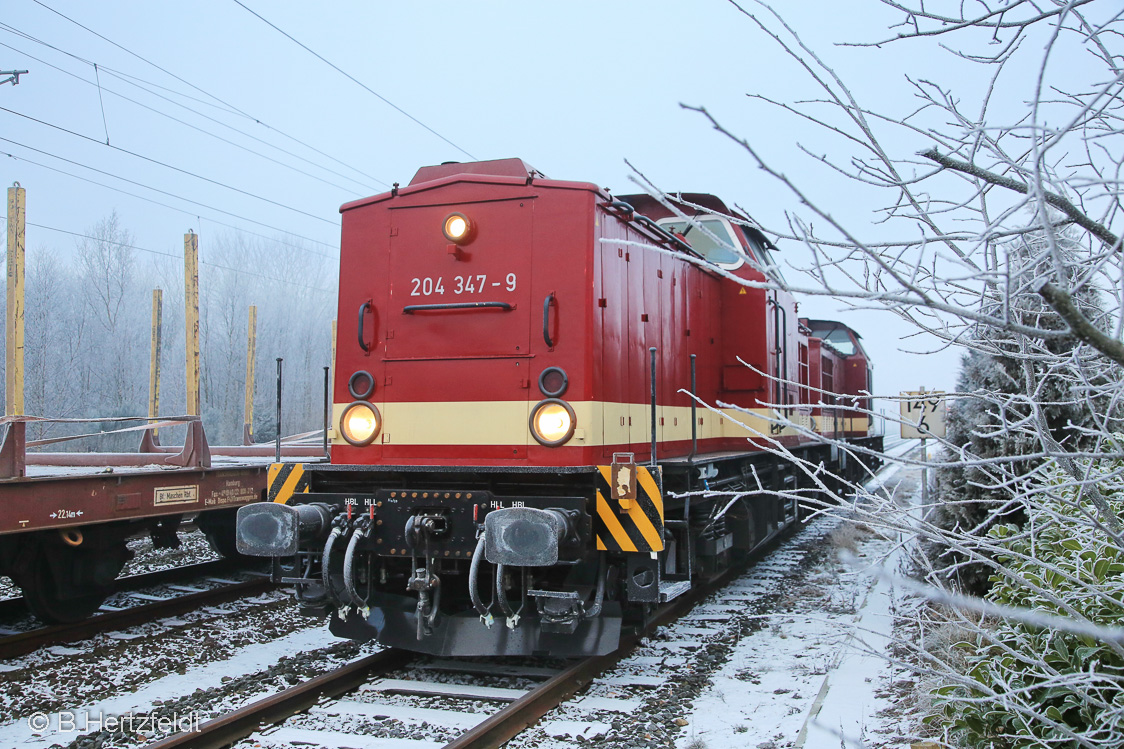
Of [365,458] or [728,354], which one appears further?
[728,354]

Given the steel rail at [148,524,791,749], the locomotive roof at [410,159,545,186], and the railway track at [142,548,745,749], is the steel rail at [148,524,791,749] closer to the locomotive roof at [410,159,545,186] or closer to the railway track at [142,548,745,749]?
the railway track at [142,548,745,749]

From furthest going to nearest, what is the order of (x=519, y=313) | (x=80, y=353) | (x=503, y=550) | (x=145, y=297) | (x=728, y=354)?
1. (x=145, y=297)
2. (x=80, y=353)
3. (x=728, y=354)
4. (x=519, y=313)
5. (x=503, y=550)

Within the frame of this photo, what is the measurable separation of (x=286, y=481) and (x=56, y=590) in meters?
2.35

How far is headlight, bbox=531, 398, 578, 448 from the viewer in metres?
Answer: 4.82

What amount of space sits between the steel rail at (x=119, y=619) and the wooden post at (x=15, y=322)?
15.2ft

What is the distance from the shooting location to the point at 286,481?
17.4 ft

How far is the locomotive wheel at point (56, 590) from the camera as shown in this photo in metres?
5.99

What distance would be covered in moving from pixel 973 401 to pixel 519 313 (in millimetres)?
3824

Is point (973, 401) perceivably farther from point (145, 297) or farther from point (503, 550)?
point (145, 297)

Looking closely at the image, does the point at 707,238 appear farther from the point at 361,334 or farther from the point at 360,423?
the point at 360,423

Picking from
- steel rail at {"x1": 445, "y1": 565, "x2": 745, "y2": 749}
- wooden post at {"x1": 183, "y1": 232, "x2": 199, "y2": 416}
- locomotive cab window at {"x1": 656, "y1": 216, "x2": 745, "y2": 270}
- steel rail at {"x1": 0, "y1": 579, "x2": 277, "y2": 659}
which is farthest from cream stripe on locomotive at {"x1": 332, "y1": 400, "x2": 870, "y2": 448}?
wooden post at {"x1": 183, "y1": 232, "x2": 199, "y2": 416}

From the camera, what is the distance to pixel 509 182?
17.1ft

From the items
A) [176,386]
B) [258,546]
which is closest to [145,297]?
[176,386]

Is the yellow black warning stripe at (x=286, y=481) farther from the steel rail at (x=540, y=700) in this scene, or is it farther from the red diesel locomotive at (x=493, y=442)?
the steel rail at (x=540, y=700)
